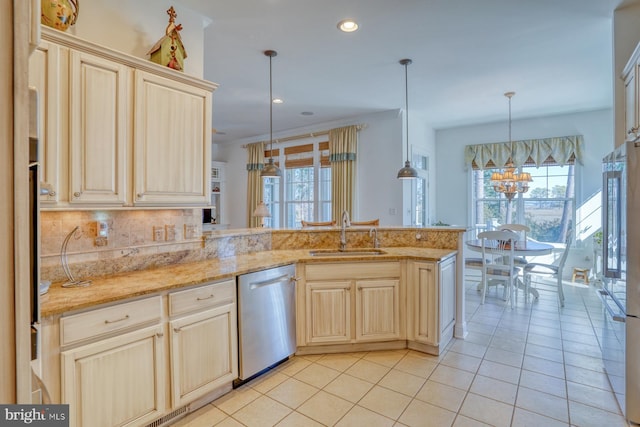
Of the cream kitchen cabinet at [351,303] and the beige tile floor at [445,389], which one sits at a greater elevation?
the cream kitchen cabinet at [351,303]

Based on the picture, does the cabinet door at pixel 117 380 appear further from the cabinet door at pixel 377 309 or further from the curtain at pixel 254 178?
the curtain at pixel 254 178

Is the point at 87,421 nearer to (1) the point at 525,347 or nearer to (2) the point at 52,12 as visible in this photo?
(2) the point at 52,12

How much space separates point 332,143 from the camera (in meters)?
6.20

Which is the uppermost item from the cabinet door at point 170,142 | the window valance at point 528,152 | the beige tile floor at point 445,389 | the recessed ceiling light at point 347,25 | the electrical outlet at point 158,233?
the recessed ceiling light at point 347,25

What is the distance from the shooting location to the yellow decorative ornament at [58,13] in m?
1.79

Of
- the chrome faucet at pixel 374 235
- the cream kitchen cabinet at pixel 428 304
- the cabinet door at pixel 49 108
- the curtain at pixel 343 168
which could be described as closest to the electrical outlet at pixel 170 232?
the cabinet door at pixel 49 108

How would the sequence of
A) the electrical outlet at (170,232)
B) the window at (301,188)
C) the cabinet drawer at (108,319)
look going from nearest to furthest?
the cabinet drawer at (108,319), the electrical outlet at (170,232), the window at (301,188)

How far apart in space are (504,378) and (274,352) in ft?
5.82

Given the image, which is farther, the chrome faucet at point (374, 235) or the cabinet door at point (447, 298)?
the chrome faucet at point (374, 235)

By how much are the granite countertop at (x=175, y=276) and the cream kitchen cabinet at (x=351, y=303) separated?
0.37 ft

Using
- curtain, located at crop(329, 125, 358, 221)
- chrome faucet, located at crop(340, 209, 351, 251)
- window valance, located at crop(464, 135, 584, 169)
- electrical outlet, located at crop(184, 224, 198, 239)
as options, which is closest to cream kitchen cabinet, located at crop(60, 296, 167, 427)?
electrical outlet, located at crop(184, 224, 198, 239)

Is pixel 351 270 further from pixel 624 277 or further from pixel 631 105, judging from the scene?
pixel 631 105

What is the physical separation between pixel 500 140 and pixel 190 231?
6080 mm

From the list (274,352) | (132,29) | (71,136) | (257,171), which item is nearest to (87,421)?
(274,352)
